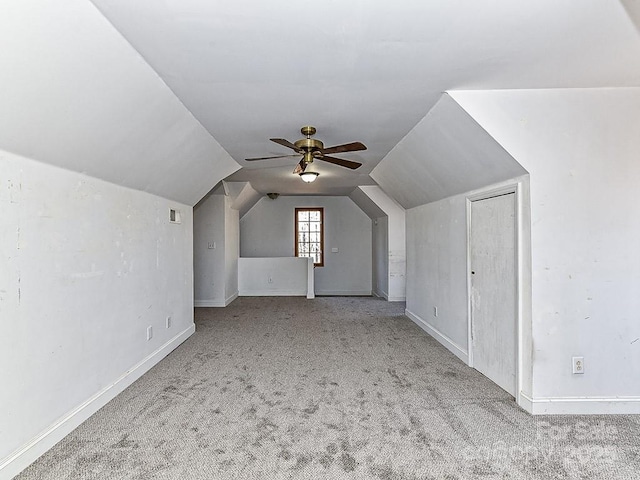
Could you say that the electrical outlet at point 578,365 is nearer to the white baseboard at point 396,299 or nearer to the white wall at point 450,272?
the white wall at point 450,272

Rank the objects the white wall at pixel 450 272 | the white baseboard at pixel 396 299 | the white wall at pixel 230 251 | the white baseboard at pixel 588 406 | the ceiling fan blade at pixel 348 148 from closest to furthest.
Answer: the white baseboard at pixel 588 406 < the white wall at pixel 450 272 < the ceiling fan blade at pixel 348 148 < the white wall at pixel 230 251 < the white baseboard at pixel 396 299

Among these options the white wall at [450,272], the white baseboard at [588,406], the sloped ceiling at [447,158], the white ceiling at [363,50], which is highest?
the white ceiling at [363,50]

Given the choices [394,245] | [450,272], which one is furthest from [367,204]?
[450,272]

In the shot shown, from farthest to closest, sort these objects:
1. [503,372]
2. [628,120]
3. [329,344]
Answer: [329,344], [503,372], [628,120]

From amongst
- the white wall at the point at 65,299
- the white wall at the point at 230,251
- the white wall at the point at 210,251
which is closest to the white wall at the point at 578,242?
the white wall at the point at 65,299

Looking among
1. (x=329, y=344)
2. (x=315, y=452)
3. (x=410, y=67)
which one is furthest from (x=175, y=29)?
(x=329, y=344)

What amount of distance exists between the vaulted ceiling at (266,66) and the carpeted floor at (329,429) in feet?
6.04

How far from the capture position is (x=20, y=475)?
2051 millimetres

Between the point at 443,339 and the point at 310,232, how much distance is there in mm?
5861

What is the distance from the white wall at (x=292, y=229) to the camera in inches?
387

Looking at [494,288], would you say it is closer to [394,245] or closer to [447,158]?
[447,158]

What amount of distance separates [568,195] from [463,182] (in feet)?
3.60

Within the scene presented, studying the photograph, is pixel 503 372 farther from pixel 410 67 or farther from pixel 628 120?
pixel 410 67

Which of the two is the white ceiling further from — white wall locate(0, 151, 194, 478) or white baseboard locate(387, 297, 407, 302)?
white baseboard locate(387, 297, 407, 302)
